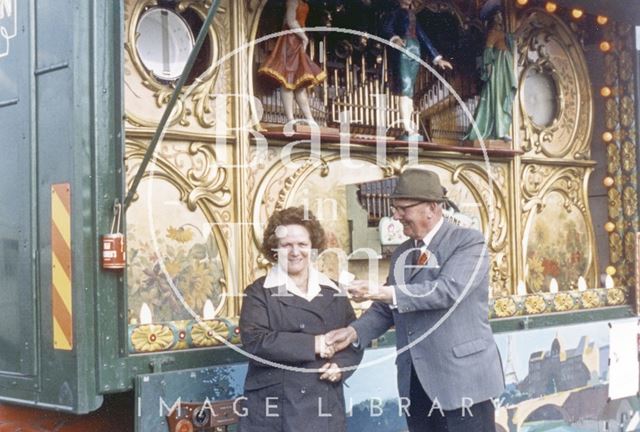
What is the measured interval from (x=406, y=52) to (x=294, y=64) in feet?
2.96

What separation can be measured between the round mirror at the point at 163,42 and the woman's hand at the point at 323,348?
5.15 feet

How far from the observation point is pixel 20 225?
15.0ft

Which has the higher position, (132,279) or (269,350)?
(132,279)

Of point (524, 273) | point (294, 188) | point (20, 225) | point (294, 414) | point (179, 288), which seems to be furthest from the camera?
point (524, 273)

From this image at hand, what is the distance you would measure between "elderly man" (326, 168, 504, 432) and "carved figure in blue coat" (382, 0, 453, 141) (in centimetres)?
148

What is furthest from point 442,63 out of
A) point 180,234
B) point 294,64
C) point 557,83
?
point 180,234

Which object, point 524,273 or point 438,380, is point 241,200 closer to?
point 438,380

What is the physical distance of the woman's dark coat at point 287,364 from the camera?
13.9 feet

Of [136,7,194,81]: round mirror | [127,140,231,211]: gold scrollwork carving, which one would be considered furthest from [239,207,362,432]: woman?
[136,7,194,81]: round mirror

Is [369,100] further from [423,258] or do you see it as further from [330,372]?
[330,372]

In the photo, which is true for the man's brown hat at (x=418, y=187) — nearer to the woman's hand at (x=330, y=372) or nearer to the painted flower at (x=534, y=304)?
the woman's hand at (x=330, y=372)

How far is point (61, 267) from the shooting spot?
438 cm

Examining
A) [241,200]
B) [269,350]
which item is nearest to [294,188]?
[241,200]

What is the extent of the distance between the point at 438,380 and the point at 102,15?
7.30 ft
